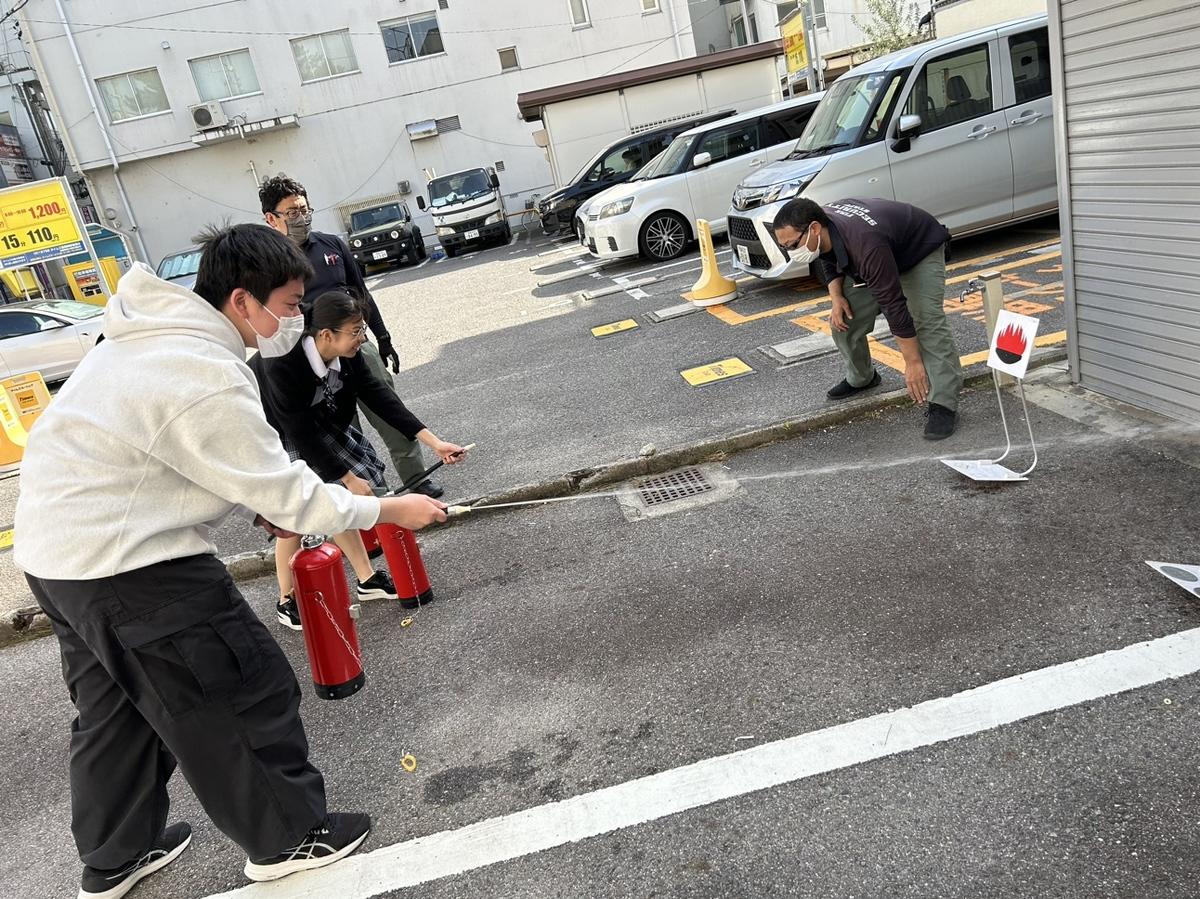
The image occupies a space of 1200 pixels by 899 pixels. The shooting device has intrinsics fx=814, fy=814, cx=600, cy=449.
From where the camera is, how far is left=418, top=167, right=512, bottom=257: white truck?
20.8 m

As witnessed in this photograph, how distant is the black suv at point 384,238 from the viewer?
69.6ft

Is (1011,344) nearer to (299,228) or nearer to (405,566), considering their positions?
(405,566)

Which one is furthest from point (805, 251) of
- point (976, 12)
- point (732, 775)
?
point (976, 12)

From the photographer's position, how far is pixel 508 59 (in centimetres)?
2614

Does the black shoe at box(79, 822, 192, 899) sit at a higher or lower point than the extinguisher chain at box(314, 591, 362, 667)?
lower

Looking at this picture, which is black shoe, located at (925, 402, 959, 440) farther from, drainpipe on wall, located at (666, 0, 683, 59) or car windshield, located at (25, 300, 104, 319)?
drainpipe on wall, located at (666, 0, 683, 59)

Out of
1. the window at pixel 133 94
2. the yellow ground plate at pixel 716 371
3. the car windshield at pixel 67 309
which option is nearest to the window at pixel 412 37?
the window at pixel 133 94

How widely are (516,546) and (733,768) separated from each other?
2.17 metres

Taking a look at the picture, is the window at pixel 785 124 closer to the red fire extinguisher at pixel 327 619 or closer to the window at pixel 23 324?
the red fire extinguisher at pixel 327 619

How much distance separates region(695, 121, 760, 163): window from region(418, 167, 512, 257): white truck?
410 inches

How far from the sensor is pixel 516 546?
450 centimetres

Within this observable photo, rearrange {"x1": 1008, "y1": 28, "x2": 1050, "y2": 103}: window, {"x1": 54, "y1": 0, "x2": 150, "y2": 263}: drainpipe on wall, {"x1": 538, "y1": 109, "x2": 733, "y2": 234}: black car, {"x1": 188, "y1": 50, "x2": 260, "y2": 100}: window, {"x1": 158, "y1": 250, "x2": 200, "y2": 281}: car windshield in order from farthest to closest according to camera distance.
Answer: {"x1": 188, "y1": 50, "x2": 260, "y2": 100}: window < {"x1": 54, "y1": 0, "x2": 150, "y2": 263}: drainpipe on wall < {"x1": 158, "y1": 250, "x2": 200, "y2": 281}: car windshield < {"x1": 538, "y1": 109, "x2": 733, "y2": 234}: black car < {"x1": 1008, "y1": 28, "x2": 1050, "y2": 103}: window

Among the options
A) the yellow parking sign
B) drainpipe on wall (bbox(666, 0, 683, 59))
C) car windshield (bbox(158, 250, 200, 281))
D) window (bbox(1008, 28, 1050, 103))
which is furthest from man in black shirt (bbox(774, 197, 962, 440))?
drainpipe on wall (bbox(666, 0, 683, 59))

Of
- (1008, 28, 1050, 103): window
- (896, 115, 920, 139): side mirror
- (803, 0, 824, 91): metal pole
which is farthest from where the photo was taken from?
(803, 0, 824, 91): metal pole
